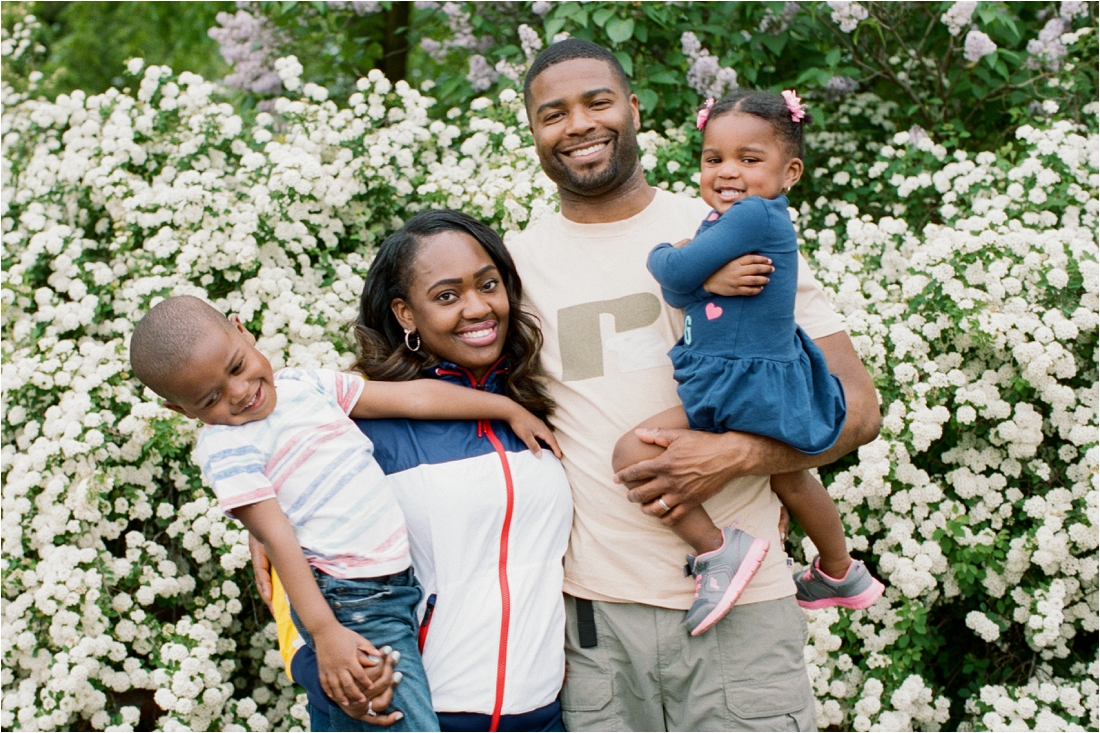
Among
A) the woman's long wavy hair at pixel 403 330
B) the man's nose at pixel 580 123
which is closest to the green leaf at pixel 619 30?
the man's nose at pixel 580 123

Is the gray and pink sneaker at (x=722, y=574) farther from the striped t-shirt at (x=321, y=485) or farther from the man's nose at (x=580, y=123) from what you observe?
the man's nose at (x=580, y=123)

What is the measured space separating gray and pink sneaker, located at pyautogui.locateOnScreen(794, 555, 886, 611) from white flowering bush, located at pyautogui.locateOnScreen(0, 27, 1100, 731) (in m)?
0.68

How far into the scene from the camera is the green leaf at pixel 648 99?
187 inches

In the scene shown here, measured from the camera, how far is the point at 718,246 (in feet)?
7.66

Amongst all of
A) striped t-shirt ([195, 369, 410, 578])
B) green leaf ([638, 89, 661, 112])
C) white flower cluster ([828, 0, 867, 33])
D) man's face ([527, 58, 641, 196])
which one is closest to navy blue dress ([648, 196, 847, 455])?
man's face ([527, 58, 641, 196])

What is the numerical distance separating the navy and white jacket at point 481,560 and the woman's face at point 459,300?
232 millimetres

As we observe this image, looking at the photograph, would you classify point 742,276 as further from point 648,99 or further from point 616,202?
point 648,99

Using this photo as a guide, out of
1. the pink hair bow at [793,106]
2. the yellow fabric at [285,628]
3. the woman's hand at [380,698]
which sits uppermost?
the pink hair bow at [793,106]

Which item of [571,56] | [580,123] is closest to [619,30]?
[571,56]

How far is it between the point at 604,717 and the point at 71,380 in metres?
2.67

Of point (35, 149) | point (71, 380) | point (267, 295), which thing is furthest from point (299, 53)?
point (71, 380)

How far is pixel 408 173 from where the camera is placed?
15.0ft

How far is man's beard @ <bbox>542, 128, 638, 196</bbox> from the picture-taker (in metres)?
2.62

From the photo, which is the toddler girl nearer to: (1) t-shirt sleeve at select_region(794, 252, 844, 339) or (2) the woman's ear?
(1) t-shirt sleeve at select_region(794, 252, 844, 339)
